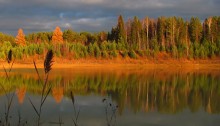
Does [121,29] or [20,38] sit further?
[20,38]

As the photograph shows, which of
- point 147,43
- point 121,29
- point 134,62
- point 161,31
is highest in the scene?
point 121,29

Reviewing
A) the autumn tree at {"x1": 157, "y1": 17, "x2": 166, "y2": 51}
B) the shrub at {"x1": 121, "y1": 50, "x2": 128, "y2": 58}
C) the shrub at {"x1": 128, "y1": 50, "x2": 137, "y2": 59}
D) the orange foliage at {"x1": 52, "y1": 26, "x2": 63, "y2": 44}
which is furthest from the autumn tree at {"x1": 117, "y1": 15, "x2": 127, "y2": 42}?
the orange foliage at {"x1": 52, "y1": 26, "x2": 63, "y2": 44}

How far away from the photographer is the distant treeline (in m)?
62.4

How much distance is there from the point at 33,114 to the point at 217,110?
780cm

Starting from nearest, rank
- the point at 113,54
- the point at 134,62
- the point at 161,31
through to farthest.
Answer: the point at 134,62
the point at 113,54
the point at 161,31

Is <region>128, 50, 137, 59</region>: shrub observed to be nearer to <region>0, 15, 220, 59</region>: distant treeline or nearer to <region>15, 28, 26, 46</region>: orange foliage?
<region>0, 15, 220, 59</region>: distant treeline

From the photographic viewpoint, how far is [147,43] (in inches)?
2692

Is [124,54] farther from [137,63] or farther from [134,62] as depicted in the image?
[137,63]

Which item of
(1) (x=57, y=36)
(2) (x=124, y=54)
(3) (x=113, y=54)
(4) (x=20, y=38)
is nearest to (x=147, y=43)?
(2) (x=124, y=54)

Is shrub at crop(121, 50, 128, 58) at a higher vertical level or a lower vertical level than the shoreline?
higher

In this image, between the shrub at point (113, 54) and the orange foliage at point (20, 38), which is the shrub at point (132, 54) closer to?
the shrub at point (113, 54)

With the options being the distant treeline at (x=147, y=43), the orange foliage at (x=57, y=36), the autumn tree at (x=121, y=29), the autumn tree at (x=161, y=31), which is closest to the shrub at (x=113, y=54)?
the distant treeline at (x=147, y=43)

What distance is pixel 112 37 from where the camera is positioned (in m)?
74.8

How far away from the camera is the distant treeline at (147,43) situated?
62438 mm
